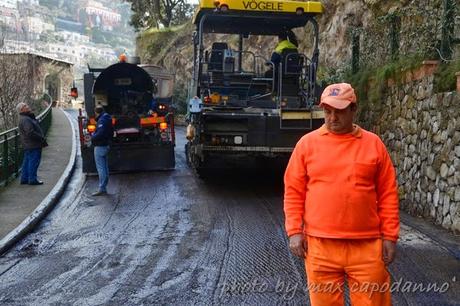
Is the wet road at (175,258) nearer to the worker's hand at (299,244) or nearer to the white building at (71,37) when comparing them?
the worker's hand at (299,244)

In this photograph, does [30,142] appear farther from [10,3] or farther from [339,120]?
[10,3]

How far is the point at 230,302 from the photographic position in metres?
4.84

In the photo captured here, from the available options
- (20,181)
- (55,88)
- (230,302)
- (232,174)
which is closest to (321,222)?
(230,302)

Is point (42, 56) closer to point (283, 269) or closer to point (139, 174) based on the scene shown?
point (139, 174)

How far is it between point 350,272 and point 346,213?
13.9 inches

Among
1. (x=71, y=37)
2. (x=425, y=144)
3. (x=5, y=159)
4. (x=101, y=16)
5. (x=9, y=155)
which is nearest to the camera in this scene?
(x=425, y=144)

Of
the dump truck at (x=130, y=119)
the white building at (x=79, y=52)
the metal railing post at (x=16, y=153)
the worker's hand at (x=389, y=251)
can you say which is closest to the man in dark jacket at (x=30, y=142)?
the metal railing post at (x=16, y=153)

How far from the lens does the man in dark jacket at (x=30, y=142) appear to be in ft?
37.4

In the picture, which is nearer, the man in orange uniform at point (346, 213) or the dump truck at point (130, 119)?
the man in orange uniform at point (346, 213)

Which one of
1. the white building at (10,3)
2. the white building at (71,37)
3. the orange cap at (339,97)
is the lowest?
the orange cap at (339,97)

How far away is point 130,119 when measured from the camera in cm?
1385

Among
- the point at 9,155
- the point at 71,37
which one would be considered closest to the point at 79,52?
the point at 71,37

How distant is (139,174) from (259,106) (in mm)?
3781

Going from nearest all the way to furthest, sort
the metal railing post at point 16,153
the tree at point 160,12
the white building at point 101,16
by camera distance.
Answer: the metal railing post at point 16,153 < the tree at point 160,12 < the white building at point 101,16
